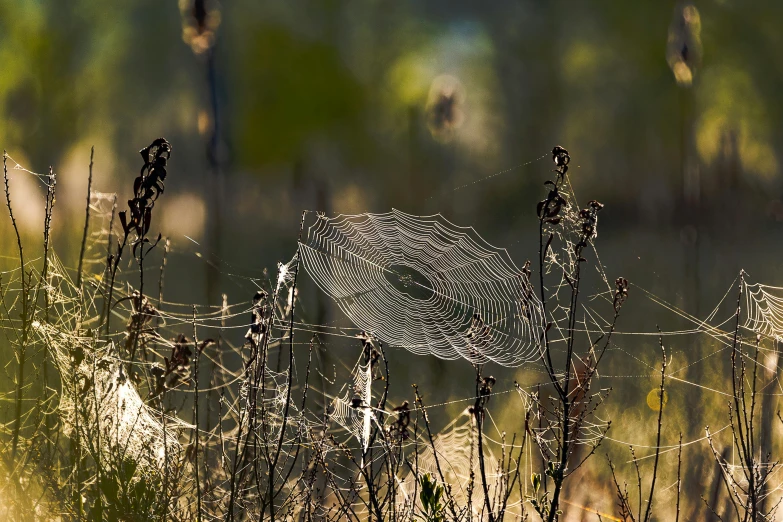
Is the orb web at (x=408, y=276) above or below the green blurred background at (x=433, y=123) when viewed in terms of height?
below

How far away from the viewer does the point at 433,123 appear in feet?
20.6

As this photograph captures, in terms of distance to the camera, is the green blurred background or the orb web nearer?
the orb web

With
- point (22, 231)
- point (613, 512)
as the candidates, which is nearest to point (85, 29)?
point (22, 231)

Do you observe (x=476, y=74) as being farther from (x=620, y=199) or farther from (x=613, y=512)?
(x=613, y=512)

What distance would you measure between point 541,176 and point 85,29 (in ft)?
13.9

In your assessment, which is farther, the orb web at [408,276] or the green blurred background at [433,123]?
the green blurred background at [433,123]

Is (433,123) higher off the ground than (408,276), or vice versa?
(433,123)

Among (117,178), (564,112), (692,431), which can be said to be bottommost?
(692,431)

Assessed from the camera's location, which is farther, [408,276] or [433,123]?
[433,123]

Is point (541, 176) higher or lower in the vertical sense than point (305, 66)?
lower

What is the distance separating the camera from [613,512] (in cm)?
416

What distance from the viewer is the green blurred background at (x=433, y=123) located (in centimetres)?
492

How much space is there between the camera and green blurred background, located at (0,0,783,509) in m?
4.92

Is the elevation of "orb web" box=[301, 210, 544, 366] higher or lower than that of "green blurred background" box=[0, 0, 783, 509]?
lower
